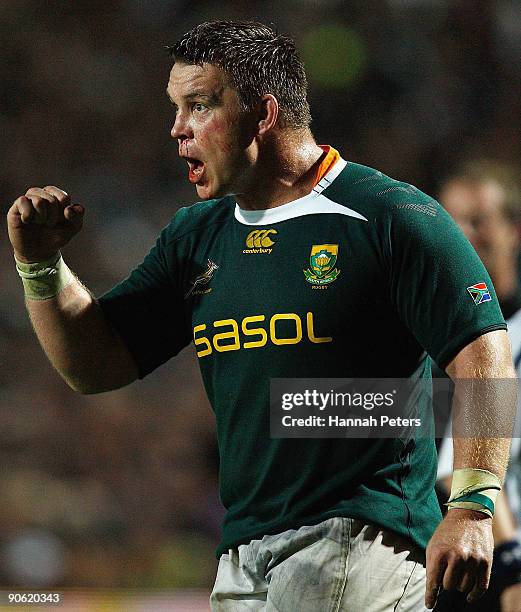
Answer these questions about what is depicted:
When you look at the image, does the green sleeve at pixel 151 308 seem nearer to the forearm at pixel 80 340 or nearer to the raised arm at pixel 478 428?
the forearm at pixel 80 340

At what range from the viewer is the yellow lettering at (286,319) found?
4.39ft

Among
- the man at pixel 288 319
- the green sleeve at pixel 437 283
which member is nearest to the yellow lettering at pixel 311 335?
the man at pixel 288 319

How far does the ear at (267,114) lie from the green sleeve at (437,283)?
253 millimetres

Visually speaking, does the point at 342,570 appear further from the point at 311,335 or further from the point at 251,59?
the point at 251,59

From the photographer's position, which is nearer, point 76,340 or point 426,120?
point 76,340

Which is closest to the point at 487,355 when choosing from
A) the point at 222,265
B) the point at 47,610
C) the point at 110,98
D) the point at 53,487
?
the point at 222,265

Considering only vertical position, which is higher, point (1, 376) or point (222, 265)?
point (222, 265)

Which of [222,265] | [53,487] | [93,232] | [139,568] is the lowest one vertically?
[139,568]

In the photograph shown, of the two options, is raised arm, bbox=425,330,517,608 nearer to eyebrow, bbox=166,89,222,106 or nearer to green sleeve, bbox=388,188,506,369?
green sleeve, bbox=388,188,506,369

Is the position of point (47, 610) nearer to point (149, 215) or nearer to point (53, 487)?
point (53, 487)

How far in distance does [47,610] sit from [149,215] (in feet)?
3.80

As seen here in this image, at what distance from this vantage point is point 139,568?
268 centimetres

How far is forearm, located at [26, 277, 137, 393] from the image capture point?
1472 mm

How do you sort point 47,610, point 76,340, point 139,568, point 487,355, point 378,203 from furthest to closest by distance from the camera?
1. point 139,568
2. point 47,610
3. point 76,340
4. point 378,203
5. point 487,355
